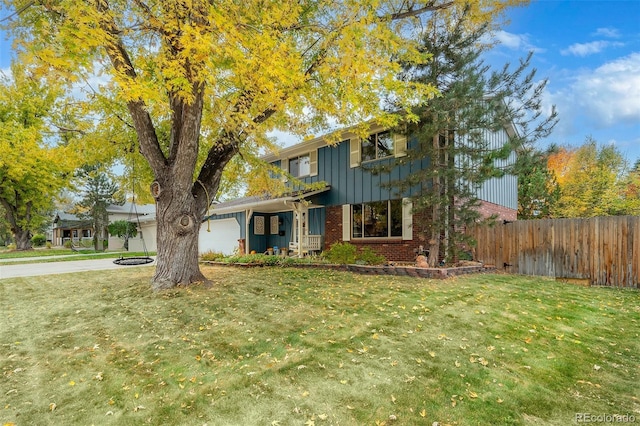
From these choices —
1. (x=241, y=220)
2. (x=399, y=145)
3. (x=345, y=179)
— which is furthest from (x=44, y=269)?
(x=399, y=145)

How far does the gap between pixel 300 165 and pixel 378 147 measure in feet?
15.5

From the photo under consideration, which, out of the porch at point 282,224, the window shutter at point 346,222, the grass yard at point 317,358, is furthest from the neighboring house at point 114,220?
the grass yard at point 317,358

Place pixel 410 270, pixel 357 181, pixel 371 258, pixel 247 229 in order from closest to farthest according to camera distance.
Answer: pixel 410 270 < pixel 371 258 < pixel 357 181 < pixel 247 229

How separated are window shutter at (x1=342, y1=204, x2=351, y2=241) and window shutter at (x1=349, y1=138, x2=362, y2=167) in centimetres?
180

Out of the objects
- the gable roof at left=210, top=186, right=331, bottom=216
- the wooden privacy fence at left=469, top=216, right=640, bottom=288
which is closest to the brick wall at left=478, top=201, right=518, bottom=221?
the wooden privacy fence at left=469, top=216, right=640, bottom=288

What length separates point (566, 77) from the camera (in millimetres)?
16844

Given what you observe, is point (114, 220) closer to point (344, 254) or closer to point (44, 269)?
point (44, 269)

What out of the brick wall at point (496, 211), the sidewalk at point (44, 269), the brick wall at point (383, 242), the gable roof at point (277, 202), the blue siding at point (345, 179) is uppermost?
the blue siding at point (345, 179)

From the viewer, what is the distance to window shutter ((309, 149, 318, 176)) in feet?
48.3

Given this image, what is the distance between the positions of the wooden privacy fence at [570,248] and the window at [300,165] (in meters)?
7.82

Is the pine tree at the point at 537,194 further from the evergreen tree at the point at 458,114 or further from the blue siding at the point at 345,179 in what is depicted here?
the blue siding at the point at 345,179

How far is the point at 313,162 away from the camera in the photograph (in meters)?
14.9

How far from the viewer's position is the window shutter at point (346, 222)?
13.3 meters

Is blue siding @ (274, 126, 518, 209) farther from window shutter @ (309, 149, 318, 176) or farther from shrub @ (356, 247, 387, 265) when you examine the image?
shrub @ (356, 247, 387, 265)
